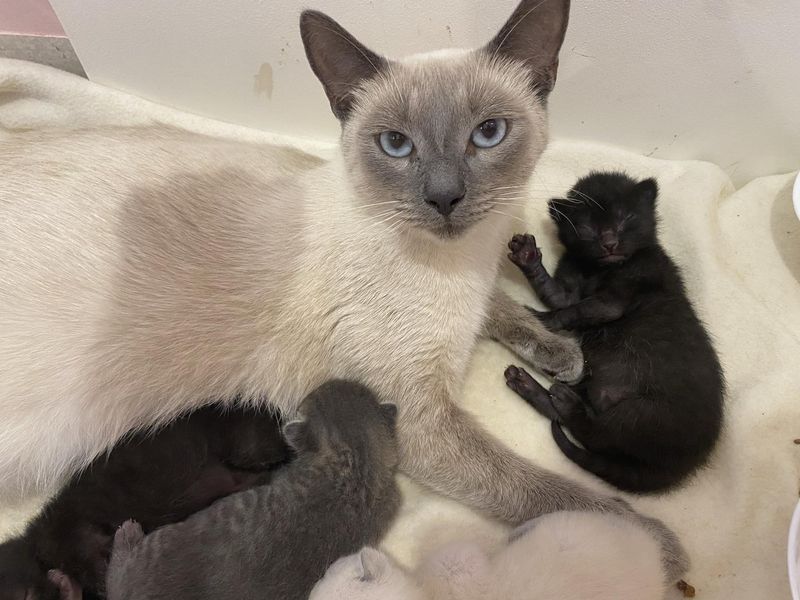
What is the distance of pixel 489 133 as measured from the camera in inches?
58.3

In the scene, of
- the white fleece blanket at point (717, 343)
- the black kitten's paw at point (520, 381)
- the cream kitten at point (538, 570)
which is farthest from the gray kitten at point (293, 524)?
the black kitten's paw at point (520, 381)

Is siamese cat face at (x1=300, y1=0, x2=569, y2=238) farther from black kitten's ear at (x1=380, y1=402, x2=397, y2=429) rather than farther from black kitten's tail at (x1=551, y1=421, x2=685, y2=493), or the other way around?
black kitten's tail at (x1=551, y1=421, x2=685, y2=493)

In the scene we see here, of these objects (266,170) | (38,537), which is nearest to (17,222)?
(266,170)

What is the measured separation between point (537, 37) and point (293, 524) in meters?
1.36

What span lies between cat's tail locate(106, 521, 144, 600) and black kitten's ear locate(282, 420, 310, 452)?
432 mm

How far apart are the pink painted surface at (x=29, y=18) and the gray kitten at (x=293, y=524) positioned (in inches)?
69.6

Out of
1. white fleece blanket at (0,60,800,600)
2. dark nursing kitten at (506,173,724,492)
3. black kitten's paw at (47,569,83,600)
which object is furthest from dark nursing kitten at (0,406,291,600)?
dark nursing kitten at (506,173,724,492)

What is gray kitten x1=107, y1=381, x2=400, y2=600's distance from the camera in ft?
4.72

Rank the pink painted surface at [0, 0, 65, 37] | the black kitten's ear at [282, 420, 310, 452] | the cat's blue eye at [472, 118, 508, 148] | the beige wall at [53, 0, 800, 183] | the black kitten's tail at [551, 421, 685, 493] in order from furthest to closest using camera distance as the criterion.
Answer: the pink painted surface at [0, 0, 65, 37] < the beige wall at [53, 0, 800, 183] < the black kitten's tail at [551, 421, 685, 493] < the black kitten's ear at [282, 420, 310, 452] < the cat's blue eye at [472, 118, 508, 148]

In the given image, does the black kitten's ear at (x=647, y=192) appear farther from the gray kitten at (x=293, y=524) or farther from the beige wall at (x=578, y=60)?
the gray kitten at (x=293, y=524)

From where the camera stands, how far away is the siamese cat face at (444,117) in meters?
1.42

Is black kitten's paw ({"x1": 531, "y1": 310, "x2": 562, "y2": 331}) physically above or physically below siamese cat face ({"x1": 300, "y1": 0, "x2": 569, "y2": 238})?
below

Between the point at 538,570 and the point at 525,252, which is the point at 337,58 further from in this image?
the point at 538,570

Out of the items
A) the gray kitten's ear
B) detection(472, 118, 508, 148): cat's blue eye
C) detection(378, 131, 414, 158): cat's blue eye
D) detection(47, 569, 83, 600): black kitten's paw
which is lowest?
detection(47, 569, 83, 600): black kitten's paw
